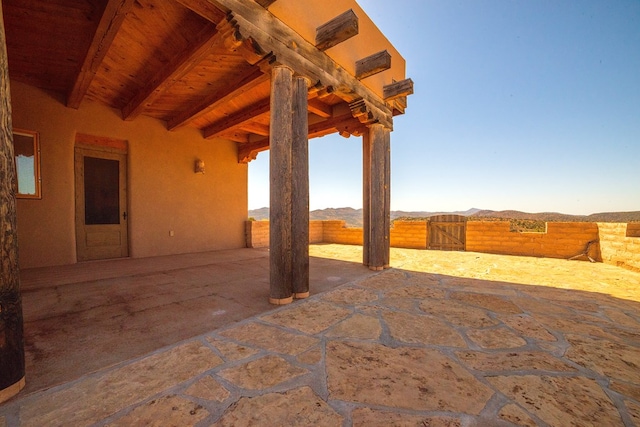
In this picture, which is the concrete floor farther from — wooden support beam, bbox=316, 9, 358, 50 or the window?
wooden support beam, bbox=316, 9, 358, 50

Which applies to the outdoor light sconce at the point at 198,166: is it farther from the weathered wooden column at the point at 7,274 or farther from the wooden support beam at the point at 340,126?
the weathered wooden column at the point at 7,274

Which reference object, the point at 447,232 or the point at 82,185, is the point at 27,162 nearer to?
the point at 82,185

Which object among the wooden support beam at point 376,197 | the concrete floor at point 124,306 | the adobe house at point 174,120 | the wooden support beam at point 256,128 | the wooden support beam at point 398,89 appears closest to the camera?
the concrete floor at point 124,306

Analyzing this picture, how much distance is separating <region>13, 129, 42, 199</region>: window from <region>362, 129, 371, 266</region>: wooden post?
21.3 feet

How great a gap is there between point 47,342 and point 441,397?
124 inches

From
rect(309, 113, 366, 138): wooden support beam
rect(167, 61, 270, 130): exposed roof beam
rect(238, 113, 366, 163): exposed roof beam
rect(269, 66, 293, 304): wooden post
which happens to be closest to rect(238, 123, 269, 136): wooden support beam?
rect(167, 61, 270, 130): exposed roof beam

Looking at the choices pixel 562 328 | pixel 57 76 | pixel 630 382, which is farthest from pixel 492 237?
pixel 57 76

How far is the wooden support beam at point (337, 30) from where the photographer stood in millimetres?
3408

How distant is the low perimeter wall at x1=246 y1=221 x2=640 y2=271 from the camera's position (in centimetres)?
600

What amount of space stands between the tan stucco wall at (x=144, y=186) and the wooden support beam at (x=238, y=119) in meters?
0.55

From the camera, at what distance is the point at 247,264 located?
569 cm

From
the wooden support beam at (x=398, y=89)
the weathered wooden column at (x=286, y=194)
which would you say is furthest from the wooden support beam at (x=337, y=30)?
the wooden support beam at (x=398, y=89)

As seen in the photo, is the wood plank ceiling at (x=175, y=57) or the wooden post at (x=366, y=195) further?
the wooden post at (x=366, y=195)

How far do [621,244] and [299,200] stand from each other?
7.91 meters
